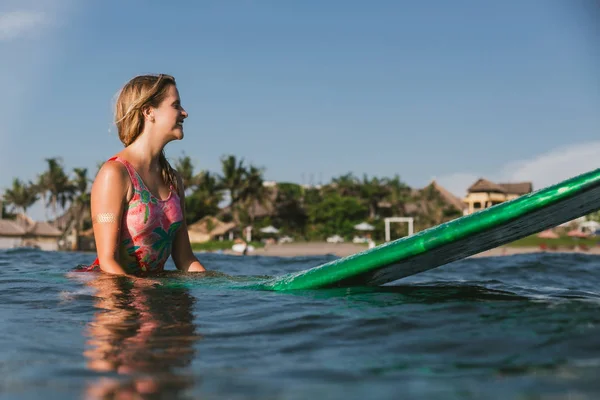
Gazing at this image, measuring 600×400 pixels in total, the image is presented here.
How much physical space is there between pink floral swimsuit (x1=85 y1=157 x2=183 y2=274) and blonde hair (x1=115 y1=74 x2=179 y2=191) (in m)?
0.20

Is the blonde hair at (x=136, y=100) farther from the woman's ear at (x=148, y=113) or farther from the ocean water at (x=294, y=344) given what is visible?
the ocean water at (x=294, y=344)

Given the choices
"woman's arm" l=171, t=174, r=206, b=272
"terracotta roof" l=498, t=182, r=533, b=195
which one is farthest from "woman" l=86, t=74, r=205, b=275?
"terracotta roof" l=498, t=182, r=533, b=195

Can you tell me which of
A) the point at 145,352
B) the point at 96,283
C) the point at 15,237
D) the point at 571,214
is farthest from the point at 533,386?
the point at 15,237

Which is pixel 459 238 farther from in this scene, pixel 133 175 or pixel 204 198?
pixel 204 198

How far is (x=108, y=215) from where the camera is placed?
3.37 meters

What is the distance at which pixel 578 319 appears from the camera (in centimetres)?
211

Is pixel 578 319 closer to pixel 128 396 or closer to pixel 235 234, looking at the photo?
pixel 128 396

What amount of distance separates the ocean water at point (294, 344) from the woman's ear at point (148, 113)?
3.29 ft

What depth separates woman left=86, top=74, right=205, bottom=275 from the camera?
3.38 m

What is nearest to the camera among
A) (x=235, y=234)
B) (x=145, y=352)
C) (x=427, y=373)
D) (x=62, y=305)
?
(x=427, y=373)

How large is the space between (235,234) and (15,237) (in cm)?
1760

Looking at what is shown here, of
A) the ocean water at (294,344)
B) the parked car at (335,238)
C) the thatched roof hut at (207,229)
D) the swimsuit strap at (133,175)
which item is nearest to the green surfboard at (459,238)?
the ocean water at (294,344)

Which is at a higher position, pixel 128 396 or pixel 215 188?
pixel 215 188

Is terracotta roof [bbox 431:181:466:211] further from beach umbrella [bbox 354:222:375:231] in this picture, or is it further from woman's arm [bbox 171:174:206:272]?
woman's arm [bbox 171:174:206:272]
